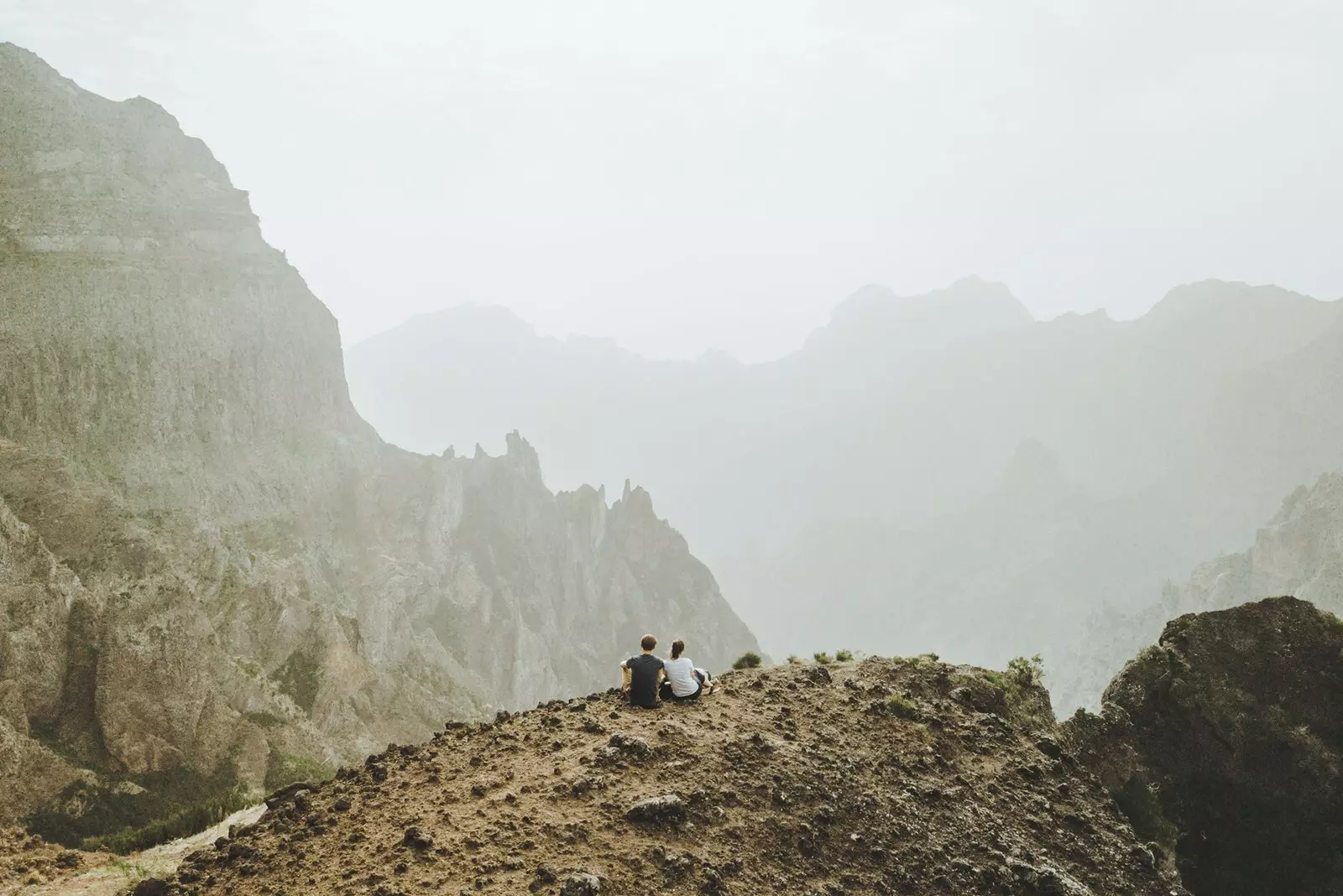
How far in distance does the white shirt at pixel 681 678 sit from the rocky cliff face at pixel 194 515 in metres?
40.2

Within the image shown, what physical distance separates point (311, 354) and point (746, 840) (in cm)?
10367

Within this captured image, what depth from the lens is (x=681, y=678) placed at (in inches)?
558

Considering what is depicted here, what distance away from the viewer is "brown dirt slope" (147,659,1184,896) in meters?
8.73

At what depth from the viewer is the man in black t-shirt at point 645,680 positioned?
44.6ft

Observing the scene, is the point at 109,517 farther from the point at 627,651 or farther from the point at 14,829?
the point at 627,651

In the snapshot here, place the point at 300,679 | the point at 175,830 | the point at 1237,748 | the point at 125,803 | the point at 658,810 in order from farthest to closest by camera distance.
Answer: the point at 300,679 → the point at 125,803 → the point at 175,830 → the point at 1237,748 → the point at 658,810

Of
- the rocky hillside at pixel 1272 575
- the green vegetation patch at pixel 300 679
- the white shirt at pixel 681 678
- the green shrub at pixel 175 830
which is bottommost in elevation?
the green vegetation patch at pixel 300 679

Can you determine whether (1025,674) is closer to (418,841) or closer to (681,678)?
(681,678)

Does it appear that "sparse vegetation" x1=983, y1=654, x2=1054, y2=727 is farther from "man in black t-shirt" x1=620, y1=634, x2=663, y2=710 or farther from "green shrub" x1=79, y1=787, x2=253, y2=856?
"green shrub" x1=79, y1=787, x2=253, y2=856

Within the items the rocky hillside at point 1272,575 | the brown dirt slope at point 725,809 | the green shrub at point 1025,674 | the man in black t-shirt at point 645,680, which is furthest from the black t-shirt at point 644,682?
the rocky hillside at point 1272,575

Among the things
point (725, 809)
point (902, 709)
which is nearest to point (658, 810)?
point (725, 809)

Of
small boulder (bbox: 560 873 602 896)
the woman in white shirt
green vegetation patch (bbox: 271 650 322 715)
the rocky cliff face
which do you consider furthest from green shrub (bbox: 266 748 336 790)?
small boulder (bbox: 560 873 602 896)

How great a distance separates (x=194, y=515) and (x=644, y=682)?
6472cm

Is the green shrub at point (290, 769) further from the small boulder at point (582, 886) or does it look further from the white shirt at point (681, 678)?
the small boulder at point (582, 886)
